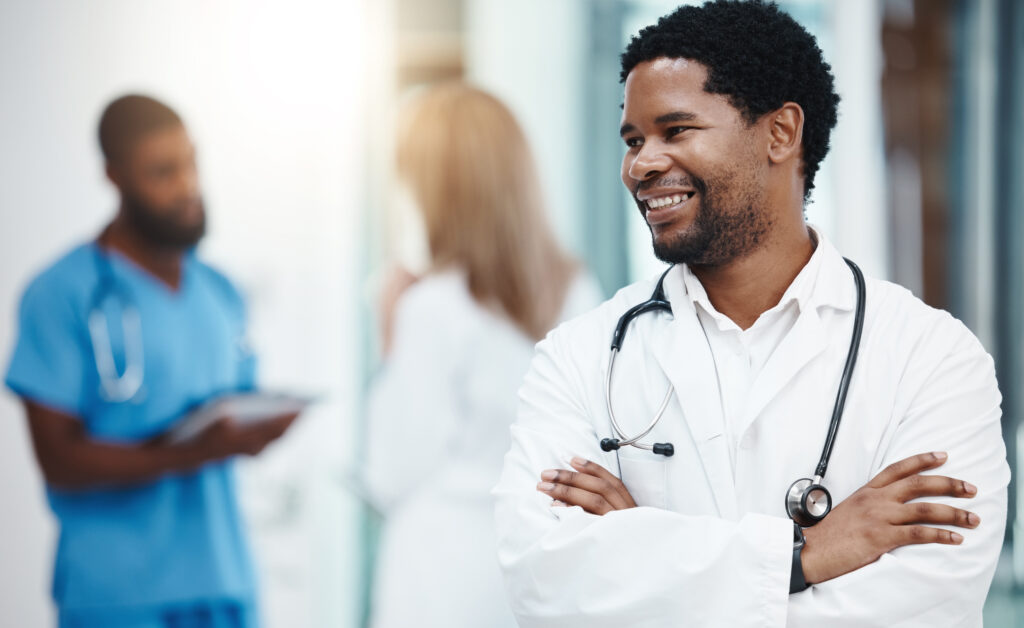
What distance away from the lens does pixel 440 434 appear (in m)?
2.15

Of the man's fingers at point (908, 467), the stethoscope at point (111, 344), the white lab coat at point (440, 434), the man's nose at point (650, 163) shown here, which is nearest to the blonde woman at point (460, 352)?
the white lab coat at point (440, 434)

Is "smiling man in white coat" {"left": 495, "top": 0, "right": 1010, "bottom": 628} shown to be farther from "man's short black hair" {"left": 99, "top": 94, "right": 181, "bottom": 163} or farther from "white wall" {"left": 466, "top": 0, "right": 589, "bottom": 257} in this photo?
"man's short black hair" {"left": 99, "top": 94, "right": 181, "bottom": 163}

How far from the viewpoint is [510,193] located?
90.7 inches

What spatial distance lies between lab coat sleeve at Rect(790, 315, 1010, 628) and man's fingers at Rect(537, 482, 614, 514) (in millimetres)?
257

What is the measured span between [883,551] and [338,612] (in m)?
1.91

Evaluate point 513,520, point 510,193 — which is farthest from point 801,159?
point 510,193

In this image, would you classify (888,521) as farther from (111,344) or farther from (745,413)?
(111,344)

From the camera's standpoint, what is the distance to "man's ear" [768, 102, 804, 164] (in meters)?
1.33

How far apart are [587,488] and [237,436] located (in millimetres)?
1489

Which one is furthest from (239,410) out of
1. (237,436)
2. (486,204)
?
(486,204)

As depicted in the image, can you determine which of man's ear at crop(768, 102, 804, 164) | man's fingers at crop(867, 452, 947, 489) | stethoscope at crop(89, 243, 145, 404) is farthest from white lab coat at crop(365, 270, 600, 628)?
man's fingers at crop(867, 452, 947, 489)

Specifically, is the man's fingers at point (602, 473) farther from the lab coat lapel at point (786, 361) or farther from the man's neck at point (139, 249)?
the man's neck at point (139, 249)

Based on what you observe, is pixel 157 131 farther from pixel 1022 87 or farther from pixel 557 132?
pixel 1022 87

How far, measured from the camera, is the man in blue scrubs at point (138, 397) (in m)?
2.31
